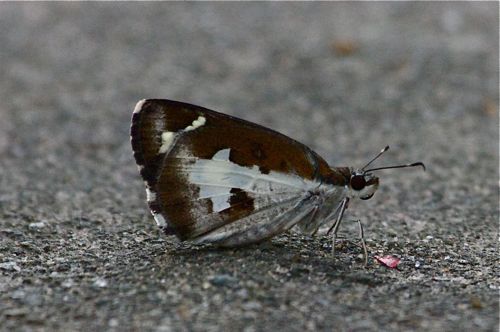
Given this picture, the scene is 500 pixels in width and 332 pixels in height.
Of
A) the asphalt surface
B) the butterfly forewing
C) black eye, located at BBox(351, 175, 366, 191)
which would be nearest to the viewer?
the asphalt surface

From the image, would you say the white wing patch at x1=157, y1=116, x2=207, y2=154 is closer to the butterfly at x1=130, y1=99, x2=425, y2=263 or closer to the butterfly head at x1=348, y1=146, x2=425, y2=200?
the butterfly at x1=130, y1=99, x2=425, y2=263

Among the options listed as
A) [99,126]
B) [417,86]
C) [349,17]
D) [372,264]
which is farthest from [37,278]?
[349,17]

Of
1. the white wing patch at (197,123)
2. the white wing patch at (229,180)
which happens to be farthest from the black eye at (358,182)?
the white wing patch at (197,123)

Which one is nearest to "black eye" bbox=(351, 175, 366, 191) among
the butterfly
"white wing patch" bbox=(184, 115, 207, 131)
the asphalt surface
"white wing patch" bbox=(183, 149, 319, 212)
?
the butterfly

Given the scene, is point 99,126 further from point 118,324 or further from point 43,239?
point 118,324

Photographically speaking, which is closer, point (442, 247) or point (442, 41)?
point (442, 247)

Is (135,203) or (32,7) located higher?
(32,7)

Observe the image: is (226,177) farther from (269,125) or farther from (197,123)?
(269,125)
